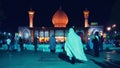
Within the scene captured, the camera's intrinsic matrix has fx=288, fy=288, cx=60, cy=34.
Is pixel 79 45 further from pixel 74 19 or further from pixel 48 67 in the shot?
pixel 74 19

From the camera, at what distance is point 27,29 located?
198 feet

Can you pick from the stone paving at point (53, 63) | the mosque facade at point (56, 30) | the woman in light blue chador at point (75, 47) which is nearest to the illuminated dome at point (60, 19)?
the mosque facade at point (56, 30)

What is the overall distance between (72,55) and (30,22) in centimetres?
5059

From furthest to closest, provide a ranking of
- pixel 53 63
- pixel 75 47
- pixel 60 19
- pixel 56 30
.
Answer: pixel 60 19, pixel 56 30, pixel 53 63, pixel 75 47

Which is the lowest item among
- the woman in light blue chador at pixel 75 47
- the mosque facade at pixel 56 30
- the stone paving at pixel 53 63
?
the stone paving at pixel 53 63

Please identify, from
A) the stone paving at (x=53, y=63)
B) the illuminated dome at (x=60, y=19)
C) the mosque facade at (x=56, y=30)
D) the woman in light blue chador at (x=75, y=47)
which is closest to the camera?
the stone paving at (x=53, y=63)

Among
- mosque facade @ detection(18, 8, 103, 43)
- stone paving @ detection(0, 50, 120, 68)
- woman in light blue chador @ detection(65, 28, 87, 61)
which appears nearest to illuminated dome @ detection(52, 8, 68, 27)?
mosque facade @ detection(18, 8, 103, 43)

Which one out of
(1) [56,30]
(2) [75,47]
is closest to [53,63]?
(2) [75,47]

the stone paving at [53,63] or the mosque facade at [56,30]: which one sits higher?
the mosque facade at [56,30]

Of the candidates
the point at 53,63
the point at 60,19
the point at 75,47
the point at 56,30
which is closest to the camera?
the point at 75,47

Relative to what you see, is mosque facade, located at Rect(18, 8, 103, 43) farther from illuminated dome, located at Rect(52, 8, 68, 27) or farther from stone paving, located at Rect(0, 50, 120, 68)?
stone paving, located at Rect(0, 50, 120, 68)

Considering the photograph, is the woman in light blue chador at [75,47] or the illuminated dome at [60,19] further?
the illuminated dome at [60,19]

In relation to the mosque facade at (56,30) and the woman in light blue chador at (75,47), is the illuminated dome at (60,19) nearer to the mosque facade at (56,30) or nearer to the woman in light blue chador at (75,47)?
the mosque facade at (56,30)

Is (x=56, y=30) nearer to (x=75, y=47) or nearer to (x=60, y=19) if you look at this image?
(x=60, y=19)
